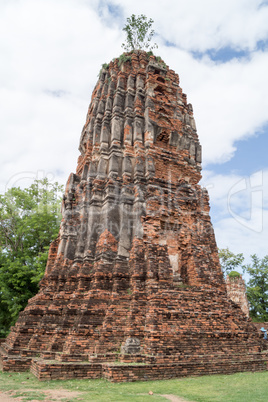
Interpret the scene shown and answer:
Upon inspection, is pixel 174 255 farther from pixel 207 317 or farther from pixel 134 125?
pixel 134 125

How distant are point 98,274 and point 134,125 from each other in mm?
6913

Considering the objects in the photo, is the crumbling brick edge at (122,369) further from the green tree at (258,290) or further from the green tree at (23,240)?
the green tree at (258,290)

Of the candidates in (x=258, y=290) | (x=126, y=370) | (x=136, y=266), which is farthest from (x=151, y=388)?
(x=258, y=290)

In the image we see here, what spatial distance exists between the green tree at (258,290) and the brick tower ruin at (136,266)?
20.6 meters

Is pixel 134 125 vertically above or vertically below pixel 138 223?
above

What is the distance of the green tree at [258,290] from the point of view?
28953mm

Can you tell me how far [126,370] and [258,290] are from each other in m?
26.6

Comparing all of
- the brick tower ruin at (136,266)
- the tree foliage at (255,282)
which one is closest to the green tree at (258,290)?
the tree foliage at (255,282)

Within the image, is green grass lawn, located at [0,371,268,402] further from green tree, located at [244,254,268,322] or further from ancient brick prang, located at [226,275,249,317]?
green tree, located at [244,254,268,322]

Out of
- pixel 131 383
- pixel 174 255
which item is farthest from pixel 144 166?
pixel 131 383

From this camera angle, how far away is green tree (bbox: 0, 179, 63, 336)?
17.2 metres

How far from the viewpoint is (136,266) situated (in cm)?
984

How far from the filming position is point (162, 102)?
47.4 ft

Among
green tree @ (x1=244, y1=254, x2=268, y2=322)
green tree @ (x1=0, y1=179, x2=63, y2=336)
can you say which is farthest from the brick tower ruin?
green tree @ (x1=244, y1=254, x2=268, y2=322)
